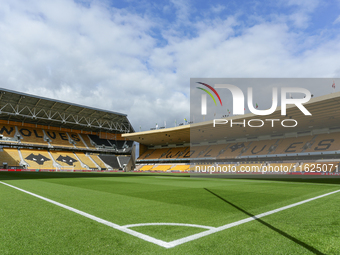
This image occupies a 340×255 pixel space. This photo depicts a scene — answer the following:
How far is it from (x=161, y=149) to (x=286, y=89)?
146 ft

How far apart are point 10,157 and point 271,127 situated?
2109 inches

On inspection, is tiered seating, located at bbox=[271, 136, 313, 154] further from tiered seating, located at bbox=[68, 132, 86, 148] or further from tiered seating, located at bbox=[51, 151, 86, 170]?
tiered seating, located at bbox=[68, 132, 86, 148]

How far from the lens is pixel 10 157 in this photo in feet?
149

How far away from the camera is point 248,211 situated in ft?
17.6

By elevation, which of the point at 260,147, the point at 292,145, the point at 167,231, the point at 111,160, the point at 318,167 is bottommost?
the point at 111,160

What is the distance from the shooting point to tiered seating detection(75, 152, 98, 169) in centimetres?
5441

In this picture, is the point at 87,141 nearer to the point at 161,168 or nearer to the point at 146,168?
the point at 146,168

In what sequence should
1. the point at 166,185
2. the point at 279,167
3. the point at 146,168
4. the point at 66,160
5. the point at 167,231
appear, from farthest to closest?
Result: the point at 146,168 → the point at 66,160 → the point at 279,167 → the point at 166,185 → the point at 167,231

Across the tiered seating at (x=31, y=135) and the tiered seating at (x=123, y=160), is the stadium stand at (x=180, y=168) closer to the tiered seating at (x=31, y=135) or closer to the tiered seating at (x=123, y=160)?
the tiered seating at (x=123, y=160)

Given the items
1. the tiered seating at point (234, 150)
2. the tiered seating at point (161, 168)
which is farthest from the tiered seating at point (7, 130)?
the tiered seating at point (234, 150)

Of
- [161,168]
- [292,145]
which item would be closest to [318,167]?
[292,145]

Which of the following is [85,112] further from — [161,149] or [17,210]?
[17,210]

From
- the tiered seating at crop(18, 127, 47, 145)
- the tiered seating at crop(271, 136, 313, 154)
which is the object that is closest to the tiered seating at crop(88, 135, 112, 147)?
the tiered seating at crop(18, 127, 47, 145)

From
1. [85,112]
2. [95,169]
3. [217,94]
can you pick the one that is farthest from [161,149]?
[217,94]
